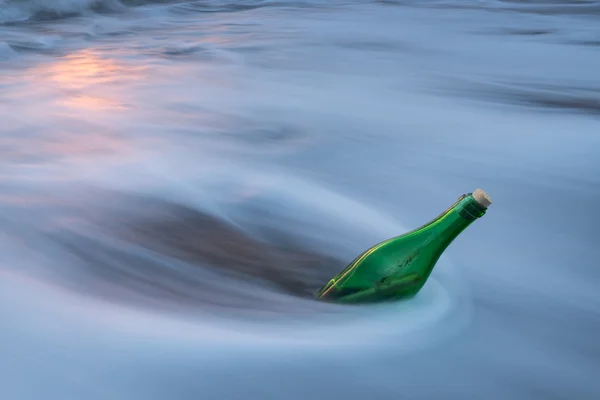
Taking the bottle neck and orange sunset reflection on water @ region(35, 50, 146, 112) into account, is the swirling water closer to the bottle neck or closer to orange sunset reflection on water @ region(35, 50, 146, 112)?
orange sunset reflection on water @ region(35, 50, 146, 112)

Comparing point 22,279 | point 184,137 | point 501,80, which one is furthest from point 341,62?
point 22,279

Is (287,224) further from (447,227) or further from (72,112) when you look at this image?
(72,112)

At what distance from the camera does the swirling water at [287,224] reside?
105 centimetres

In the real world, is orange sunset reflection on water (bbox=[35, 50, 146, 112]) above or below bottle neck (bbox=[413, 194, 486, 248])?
below

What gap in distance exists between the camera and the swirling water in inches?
41.3

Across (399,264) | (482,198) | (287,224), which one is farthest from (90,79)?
(482,198)

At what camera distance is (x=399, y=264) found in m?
1.26

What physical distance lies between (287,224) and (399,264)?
1.85 ft

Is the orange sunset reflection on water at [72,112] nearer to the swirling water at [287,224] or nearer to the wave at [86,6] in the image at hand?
the swirling water at [287,224]

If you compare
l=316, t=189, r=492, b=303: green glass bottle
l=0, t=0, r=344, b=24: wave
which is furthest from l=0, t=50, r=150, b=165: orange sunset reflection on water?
l=0, t=0, r=344, b=24: wave

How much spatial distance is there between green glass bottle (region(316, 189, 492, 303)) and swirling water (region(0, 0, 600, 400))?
37mm

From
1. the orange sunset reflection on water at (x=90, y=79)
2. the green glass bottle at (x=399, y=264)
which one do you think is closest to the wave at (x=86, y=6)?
the orange sunset reflection on water at (x=90, y=79)

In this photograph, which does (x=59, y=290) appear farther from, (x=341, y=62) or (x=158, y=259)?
(x=341, y=62)

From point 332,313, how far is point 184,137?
1.61 m
